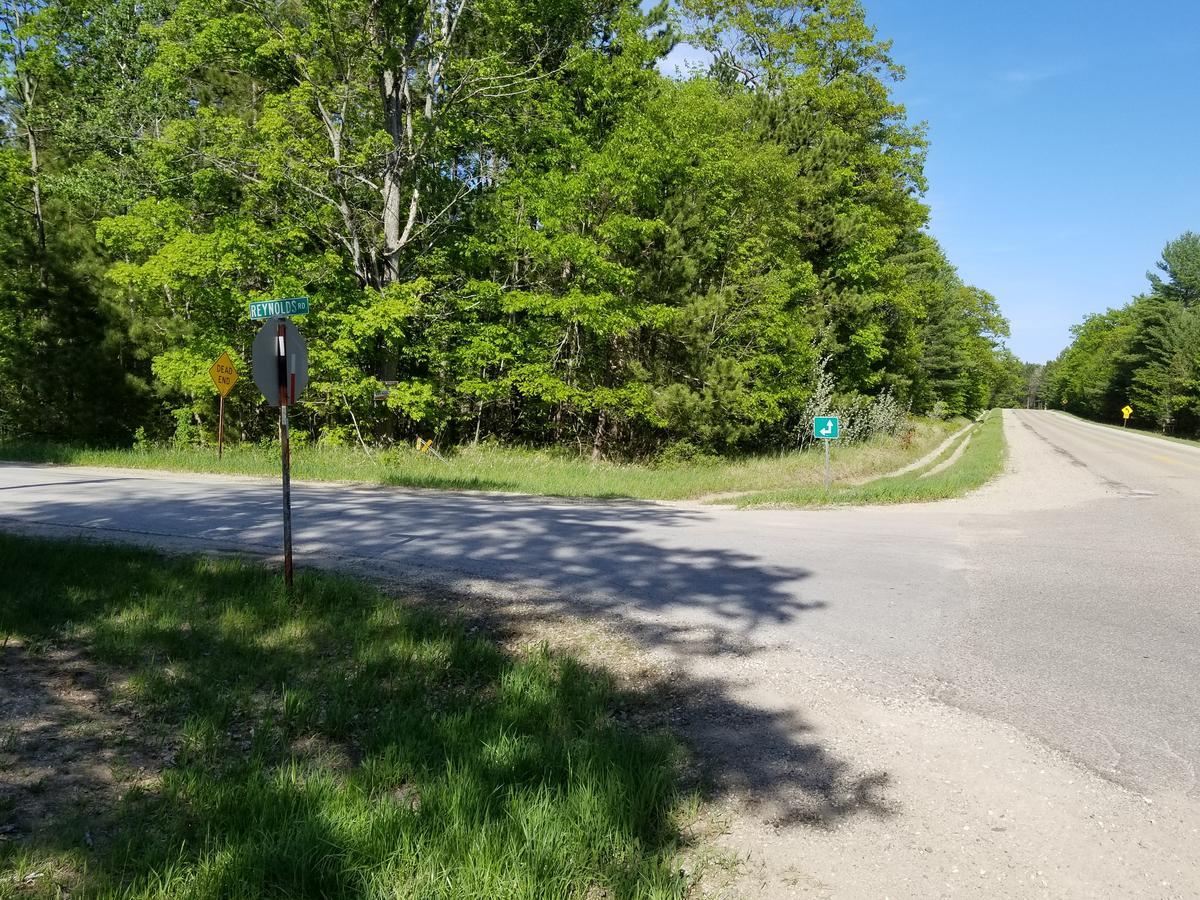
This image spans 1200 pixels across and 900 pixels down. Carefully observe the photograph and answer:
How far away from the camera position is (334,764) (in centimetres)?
390

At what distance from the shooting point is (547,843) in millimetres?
3025

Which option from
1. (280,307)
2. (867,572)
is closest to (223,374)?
(280,307)

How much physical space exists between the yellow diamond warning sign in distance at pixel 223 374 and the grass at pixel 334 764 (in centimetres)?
1444

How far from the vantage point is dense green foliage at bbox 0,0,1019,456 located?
19.7 meters

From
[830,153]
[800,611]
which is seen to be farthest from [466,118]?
[800,611]

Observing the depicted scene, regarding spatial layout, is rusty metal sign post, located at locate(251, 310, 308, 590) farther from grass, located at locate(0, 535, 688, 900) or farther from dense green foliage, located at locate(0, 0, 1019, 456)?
dense green foliage, located at locate(0, 0, 1019, 456)

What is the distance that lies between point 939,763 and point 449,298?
19.3m

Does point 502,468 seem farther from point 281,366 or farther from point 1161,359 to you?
point 1161,359

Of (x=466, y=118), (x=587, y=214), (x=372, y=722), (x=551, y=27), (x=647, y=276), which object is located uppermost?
(x=551, y=27)

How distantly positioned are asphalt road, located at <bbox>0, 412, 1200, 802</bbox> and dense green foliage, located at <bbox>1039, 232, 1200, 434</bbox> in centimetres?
5526

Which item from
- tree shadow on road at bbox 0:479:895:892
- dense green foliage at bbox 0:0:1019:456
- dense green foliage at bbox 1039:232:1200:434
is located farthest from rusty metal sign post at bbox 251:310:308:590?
dense green foliage at bbox 1039:232:1200:434

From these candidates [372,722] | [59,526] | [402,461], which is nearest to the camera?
[372,722]

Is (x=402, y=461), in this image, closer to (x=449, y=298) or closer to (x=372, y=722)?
(x=449, y=298)

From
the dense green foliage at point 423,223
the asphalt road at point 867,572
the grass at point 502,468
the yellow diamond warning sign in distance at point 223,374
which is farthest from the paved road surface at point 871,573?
the dense green foliage at point 423,223
